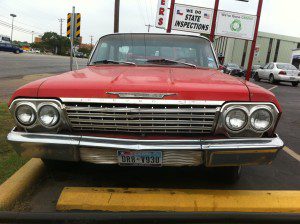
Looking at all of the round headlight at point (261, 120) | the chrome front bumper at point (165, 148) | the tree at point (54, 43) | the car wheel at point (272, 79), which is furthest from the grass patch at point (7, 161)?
the tree at point (54, 43)

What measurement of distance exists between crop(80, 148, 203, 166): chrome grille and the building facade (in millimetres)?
59735

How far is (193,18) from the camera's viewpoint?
657 inches

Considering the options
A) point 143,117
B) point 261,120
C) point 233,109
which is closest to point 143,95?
point 143,117

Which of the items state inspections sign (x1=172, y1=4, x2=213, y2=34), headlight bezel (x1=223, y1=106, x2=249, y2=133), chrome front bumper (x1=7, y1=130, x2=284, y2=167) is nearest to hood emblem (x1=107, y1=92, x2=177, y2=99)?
chrome front bumper (x1=7, y1=130, x2=284, y2=167)

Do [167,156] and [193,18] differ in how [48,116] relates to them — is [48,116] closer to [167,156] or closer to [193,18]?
[167,156]

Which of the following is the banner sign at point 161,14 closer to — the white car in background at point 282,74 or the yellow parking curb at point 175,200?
the white car in background at point 282,74

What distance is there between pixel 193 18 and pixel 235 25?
6.24 ft

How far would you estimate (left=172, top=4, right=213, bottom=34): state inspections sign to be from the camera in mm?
16594

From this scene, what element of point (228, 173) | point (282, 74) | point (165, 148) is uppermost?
point (165, 148)

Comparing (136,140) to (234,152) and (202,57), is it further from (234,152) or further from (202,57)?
(202,57)

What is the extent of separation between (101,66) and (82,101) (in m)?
1.48

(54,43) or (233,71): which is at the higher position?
(233,71)

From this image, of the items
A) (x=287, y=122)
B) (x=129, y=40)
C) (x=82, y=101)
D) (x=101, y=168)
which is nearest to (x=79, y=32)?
(x=287, y=122)

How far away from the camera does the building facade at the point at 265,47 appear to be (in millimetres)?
61188
